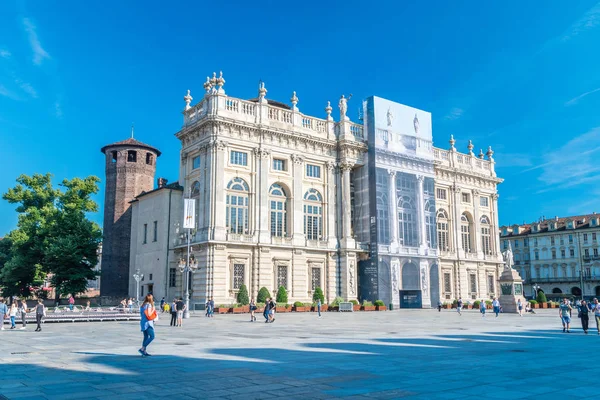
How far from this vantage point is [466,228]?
6931cm

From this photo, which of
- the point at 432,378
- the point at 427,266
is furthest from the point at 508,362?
the point at 427,266

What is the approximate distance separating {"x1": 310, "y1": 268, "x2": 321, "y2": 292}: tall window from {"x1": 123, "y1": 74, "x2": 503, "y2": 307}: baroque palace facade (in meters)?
0.10

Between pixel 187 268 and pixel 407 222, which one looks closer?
pixel 187 268

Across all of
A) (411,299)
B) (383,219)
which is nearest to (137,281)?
(383,219)

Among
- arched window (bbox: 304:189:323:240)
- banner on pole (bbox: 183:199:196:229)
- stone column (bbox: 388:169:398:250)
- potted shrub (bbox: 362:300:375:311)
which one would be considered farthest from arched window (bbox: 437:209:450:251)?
banner on pole (bbox: 183:199:196:229)

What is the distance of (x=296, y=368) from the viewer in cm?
1293

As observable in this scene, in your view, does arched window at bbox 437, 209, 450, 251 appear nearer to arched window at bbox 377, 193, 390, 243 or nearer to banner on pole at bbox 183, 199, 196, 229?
arched window at bbox 377, 193, 390, 243

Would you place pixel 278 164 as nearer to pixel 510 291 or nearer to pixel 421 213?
pixel 421 213

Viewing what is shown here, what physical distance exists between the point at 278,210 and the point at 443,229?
24.8 m

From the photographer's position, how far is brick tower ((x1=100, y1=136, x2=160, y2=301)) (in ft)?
203

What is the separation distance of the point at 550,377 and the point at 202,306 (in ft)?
118

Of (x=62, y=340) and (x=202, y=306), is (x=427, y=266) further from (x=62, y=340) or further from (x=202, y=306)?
(x=62, y=340)

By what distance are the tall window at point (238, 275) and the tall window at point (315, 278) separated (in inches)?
289

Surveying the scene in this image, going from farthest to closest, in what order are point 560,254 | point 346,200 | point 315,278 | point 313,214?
point 560,254 < point 346,200 < point 313,214 < point 315,278
